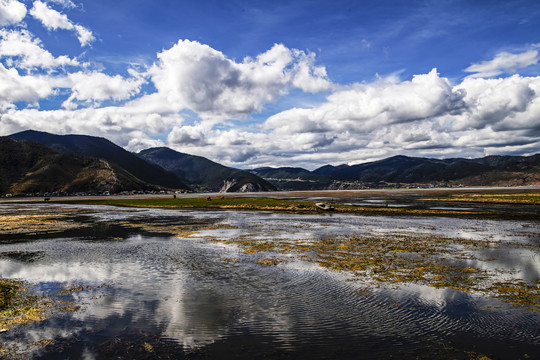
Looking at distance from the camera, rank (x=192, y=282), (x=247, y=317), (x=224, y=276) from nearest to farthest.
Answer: (x=247, y=317) → (x=192, y=282) → (x=224, y=276)

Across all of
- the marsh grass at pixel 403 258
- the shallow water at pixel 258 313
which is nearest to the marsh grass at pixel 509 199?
the marsh grass at pixel 403 258

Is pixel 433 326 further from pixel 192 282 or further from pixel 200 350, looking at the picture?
pixel 192 282

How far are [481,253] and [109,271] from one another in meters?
33.8

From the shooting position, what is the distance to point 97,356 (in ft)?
38.8

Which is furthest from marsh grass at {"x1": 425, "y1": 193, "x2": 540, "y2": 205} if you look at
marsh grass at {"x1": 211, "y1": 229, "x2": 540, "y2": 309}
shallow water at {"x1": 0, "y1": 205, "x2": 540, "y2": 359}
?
shallow water at {"x1": 0, "y1": 205, "x2": 540, "y2": 359}

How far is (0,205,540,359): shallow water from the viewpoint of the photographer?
12391 mm

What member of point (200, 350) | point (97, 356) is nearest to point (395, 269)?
point (200, 350)

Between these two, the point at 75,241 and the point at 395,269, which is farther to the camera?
the point at 75,241

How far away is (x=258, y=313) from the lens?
1605 cm

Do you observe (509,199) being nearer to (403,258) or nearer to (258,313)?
(403,258)

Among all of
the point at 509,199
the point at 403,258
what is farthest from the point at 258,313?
the point at 509,199

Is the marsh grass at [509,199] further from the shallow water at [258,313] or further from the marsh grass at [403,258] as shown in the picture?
the shallow water at [258,313]

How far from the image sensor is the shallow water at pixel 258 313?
12.4 meters

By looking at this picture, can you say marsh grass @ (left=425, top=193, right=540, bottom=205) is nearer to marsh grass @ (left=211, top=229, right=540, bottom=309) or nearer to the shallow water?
marsh grass @ (left=211, top=229, right=540, bottom=309)
